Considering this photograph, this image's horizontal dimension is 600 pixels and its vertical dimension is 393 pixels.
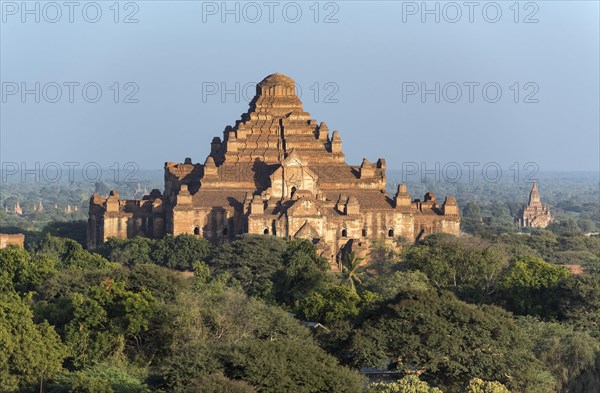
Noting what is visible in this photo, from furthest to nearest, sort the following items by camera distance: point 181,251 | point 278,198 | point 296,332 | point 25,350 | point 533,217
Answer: point 533,217
point 278,198
point 181,251
point 296,332
point 25,350

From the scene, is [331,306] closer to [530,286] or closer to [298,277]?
[530,286]

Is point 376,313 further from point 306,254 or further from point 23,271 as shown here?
point 306,254

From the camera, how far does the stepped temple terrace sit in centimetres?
8606

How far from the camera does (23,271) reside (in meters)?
64.4

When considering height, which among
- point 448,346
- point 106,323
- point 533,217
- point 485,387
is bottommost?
point 533,217

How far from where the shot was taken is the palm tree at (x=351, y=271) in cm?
7162

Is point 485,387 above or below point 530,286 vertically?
below

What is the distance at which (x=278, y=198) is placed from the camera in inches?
3472

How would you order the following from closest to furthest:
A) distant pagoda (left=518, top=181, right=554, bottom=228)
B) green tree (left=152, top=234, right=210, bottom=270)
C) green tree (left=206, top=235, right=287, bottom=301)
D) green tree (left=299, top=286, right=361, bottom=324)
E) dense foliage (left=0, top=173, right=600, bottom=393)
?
dense foliage (left=0, top=173, right=600, bottom=393), green tree (left=299, top=286, right=361, bottom=324), green tree (left=206, top=235, right=287, bottom=301), green tree (left=152, top=234, right=210, bottom=270), distant pagoda (left=518, top=181, right=554, bottom=228)

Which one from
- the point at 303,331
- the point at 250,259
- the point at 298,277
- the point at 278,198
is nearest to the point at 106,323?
the point at 303,331

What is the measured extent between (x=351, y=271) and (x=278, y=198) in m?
14.4

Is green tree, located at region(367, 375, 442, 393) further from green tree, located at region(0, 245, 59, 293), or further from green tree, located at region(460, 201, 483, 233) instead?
green tree, located at region(460, 201, 483, 233)

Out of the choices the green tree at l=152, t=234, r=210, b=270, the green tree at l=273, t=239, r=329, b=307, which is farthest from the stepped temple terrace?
the green tree at l=273, t=239, r=329, b=307

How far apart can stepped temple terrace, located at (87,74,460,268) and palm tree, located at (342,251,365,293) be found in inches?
188
